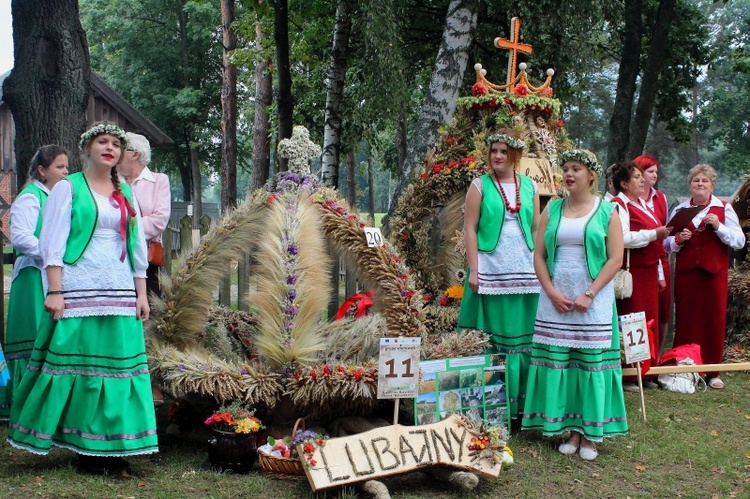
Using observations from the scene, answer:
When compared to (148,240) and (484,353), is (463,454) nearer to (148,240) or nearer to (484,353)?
(484,353)

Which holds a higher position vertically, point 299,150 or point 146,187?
point 299,150

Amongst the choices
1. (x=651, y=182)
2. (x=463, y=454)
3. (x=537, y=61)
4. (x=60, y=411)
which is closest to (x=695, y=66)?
(x=537, y=61)

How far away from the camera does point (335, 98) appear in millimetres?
12672

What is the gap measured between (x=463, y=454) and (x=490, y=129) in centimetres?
356

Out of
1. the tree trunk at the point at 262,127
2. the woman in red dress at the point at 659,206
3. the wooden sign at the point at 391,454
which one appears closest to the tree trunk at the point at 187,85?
the tree trunk at the point at 262,127

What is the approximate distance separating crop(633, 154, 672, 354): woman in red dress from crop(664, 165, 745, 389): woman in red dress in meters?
0.12

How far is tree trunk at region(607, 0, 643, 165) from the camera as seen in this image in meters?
13.5

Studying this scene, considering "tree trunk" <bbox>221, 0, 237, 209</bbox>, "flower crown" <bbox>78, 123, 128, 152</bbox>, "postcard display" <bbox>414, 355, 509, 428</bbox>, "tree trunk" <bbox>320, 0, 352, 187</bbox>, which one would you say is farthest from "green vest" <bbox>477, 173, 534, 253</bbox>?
"tree trunk" <bbox>221, 0, 237, 209</bbox>

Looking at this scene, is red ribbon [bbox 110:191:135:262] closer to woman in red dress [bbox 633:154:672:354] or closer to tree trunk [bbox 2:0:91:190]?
tree trunk [bbox 2:0:91:190]

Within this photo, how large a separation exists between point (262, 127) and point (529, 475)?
14.7 metres

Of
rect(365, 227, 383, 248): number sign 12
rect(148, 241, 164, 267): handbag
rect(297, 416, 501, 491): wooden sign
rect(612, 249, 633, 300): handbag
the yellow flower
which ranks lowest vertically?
rect(297, 416, 501, 491): wooden sign

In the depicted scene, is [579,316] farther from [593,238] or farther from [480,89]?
[480,89]

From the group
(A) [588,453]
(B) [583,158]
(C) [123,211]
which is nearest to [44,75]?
(C) [123,211]

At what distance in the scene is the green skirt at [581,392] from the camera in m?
5.09
